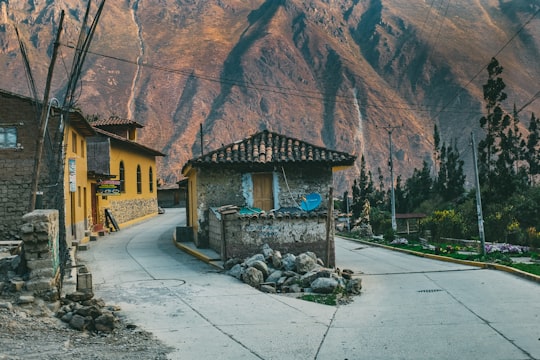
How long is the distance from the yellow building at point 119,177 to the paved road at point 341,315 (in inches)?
616

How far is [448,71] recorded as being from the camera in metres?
137

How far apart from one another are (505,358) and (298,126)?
10675 cm

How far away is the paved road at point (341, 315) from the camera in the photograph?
8.70m

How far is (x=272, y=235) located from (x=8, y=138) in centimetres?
1278

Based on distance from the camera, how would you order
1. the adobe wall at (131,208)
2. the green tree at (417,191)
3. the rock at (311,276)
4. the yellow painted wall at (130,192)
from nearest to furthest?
1. the rock at (311,276)
2. the yellow painted wall at (130,192)
3. the adobe wall at (131,208)
4. the green tree at (417,191)

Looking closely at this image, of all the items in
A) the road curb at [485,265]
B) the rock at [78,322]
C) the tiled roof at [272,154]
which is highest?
the tiled roof at [272,154]

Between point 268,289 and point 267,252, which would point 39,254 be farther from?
point 267,252

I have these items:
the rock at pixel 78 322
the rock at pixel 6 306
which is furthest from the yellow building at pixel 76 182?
the rock at pixel 78 322

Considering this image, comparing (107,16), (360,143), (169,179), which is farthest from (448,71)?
(107,16)

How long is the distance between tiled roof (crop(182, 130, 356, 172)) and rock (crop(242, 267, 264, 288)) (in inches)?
253

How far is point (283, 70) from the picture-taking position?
420 feet

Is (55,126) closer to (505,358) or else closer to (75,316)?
(75,316)

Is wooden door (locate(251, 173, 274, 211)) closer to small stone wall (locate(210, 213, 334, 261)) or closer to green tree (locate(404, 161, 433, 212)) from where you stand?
small stone wall (locate(210, 213, 334, 261))

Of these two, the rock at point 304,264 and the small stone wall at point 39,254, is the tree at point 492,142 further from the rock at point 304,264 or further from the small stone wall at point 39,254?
the small stone wall at point 39,254
